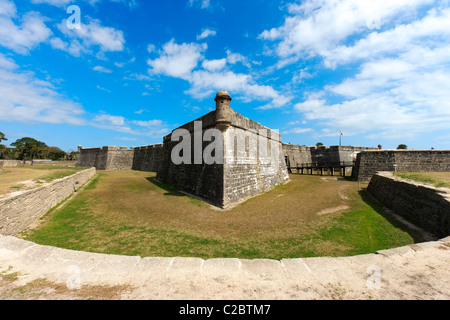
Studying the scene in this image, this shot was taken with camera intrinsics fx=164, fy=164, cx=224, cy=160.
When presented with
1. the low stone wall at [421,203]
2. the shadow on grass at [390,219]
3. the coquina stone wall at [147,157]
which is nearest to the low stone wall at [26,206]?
the shadow on grass at [390,219]

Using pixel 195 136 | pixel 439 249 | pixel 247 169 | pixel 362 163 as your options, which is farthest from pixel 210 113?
pixel 362 163

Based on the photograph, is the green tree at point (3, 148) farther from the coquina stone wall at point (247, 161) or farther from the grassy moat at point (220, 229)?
the coquina stone wall at point (247, 161)

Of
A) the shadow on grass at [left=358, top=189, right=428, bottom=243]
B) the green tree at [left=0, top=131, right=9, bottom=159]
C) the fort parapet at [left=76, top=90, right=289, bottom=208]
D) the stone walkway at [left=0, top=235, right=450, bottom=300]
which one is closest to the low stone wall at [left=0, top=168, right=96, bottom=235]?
the stone walkway at [left=0, top=235, right=450, bottom=300]

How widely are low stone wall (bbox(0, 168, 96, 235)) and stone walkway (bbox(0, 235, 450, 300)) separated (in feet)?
8.73

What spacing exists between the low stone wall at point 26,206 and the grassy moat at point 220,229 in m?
0.38

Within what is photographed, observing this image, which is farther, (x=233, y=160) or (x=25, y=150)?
(x=25, y=150)

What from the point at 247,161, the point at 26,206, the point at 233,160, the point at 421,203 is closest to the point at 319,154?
the point at 247,161

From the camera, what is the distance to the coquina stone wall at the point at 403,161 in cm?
1459

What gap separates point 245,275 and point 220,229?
3.46 metres

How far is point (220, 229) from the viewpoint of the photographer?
5.78 m

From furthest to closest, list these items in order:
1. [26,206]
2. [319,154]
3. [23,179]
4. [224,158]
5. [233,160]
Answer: [319,154]
[233,160]
[224,158]
[23,179]
[26,206]

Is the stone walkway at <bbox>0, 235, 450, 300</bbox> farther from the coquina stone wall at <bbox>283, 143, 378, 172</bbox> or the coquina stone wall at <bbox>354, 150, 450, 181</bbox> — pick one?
the coquina stone wall at <bbox>283, 143, 378, 172</bbox>

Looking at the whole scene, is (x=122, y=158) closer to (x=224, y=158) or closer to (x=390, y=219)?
(x=224, y=158)

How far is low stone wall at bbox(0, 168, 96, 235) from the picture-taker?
4.68m
